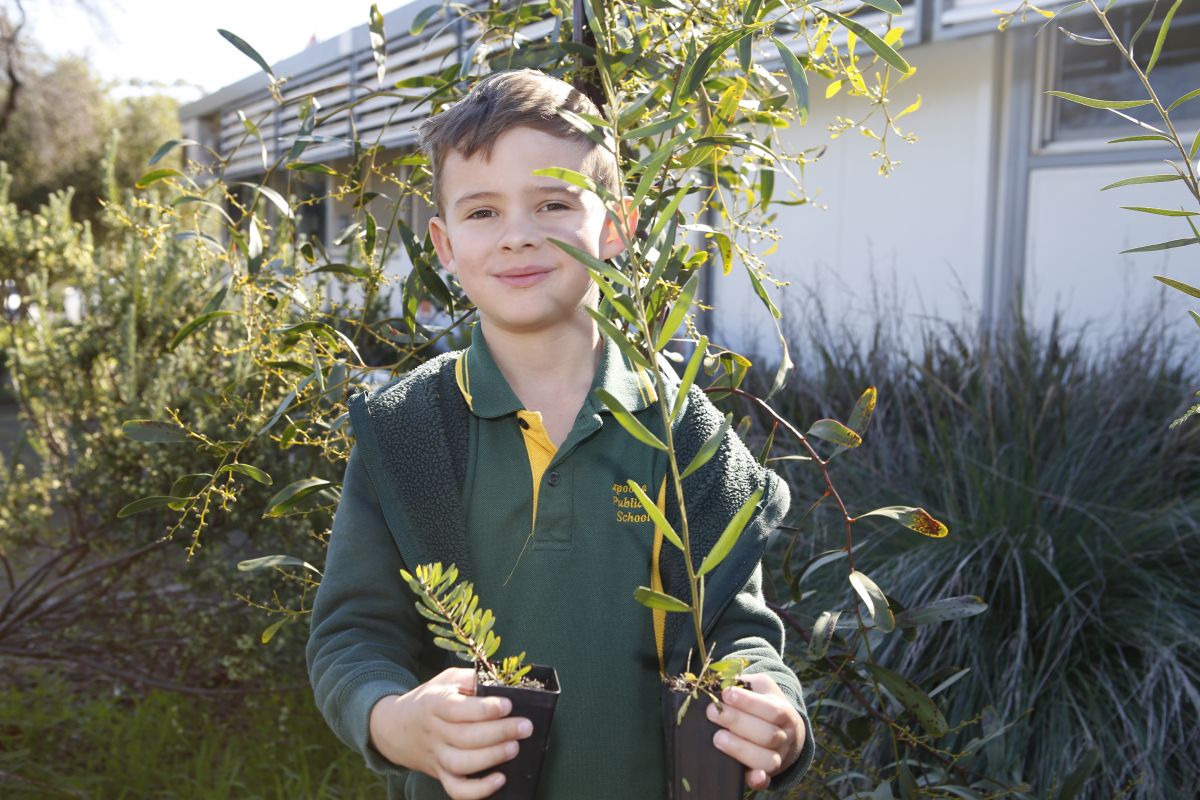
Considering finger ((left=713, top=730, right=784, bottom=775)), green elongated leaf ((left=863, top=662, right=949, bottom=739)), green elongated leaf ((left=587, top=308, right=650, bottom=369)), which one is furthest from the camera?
green elongated leaf ((left=863, top=662, right=949, bottom=739))

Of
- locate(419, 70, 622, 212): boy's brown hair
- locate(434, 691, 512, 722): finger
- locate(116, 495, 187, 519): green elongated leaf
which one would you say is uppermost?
locate(419, 70, 622, 212): boy's brown hair

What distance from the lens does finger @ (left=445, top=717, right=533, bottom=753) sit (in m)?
1.00

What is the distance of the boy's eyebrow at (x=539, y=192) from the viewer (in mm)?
1336

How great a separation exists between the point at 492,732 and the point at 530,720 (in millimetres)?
35

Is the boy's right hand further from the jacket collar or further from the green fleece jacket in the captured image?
the jacket collar

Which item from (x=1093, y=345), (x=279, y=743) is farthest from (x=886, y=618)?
(x=1093, y=345)

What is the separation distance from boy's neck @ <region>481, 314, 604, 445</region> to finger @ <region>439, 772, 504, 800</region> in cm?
49

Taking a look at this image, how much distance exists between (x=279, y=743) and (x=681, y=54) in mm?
2346

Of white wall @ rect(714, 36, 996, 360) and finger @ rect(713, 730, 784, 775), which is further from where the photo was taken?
white wall @ rect(714, 36, 996, 360)

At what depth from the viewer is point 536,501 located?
1376 mm

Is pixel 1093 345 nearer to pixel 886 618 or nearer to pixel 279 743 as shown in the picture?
pixel 279 743

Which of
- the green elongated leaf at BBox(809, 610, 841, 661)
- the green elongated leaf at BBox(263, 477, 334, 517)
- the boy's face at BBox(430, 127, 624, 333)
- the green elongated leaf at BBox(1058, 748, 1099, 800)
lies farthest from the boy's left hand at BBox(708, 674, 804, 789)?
the green elongated leaf at BBox(1058, 748, 1099, 800)

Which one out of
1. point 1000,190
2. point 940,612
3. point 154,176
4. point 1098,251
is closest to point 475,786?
point 940,612

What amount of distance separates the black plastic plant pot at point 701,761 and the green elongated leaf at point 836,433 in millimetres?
492
